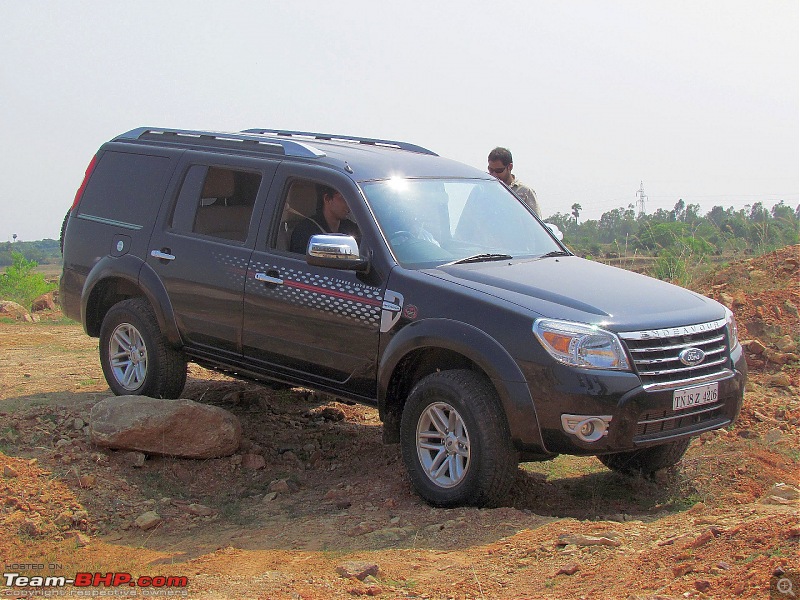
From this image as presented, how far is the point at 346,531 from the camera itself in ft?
18.3

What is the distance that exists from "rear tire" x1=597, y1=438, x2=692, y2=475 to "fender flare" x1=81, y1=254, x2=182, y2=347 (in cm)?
327

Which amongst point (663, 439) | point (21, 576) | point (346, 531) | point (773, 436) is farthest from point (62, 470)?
point (773, 436)

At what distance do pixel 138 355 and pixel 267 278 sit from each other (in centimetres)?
174

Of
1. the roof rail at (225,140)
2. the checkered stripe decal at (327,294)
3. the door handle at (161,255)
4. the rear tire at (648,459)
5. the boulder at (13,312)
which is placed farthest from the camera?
the boulder at (13,312)

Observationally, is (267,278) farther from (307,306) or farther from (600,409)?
(600,409)

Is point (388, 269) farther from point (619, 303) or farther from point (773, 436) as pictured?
point (773, 436)

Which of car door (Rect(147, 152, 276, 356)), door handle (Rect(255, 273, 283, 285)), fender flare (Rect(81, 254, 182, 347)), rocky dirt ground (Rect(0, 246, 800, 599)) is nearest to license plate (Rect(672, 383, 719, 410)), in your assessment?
rocky dirt ground (Rect(0, 246, 800, 599))

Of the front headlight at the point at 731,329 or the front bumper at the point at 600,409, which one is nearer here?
the front bumper at the point at 600,409

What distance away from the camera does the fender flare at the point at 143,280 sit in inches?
290

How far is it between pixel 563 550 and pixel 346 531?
1296 mm

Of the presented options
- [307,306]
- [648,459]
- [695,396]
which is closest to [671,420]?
[695,396]

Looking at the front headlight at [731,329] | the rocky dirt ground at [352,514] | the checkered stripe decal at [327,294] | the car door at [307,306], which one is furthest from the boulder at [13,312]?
the front headlight at [731,329]

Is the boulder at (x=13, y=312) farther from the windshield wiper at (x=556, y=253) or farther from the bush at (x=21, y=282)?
the windshield wiper at (x=556, y=253)

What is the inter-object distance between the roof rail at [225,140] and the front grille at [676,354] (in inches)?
102
